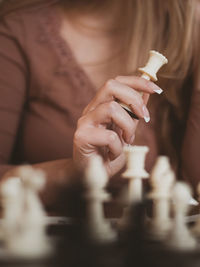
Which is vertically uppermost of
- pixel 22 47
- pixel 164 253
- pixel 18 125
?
pixel 22 47

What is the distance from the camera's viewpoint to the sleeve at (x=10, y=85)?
1.31 meters

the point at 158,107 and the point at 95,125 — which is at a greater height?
the point at 158,107

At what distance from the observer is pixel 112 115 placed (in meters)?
0.78

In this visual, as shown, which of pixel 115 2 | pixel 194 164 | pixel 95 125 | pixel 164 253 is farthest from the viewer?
pixel 115 2

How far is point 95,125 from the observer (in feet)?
2.73

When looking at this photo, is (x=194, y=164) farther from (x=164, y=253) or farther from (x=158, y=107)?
(x=164, y=253)

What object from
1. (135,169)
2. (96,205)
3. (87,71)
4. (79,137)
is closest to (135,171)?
(135,169)

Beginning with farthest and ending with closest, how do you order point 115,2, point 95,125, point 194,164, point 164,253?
point 115,2
point 194,164
point 95,125
point 164,253

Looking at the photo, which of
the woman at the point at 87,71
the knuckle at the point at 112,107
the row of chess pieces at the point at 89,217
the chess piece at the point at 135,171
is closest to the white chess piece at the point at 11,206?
the row of chess pieces at the point at 89,217

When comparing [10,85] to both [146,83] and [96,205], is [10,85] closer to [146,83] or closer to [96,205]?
[146,83]

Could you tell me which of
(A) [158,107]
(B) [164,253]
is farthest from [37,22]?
(B) [164,253]

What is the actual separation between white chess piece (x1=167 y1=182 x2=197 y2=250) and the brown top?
0.76m

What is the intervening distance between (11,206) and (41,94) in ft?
2.96

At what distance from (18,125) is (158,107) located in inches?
17.1
